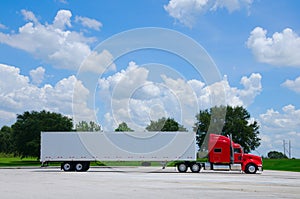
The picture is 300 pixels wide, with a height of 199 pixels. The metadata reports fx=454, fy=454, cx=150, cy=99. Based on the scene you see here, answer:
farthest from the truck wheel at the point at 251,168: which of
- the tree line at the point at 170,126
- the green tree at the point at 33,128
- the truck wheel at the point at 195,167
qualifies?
the green tree at the point at 33,128

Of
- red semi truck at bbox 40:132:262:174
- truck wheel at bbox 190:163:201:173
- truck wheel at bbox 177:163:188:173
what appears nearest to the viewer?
red semi truck at bbox 40:132:262:174

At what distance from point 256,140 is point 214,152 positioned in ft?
177

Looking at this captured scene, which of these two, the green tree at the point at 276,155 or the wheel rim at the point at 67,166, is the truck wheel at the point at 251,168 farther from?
the green tree at the point at 276,155

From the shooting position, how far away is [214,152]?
42.0 m

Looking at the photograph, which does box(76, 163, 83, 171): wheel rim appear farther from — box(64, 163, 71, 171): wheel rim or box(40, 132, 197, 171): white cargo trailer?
box(64, 163, 71, 171): wheel rim

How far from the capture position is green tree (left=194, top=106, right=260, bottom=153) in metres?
92.4

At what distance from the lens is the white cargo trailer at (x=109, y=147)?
43594mm

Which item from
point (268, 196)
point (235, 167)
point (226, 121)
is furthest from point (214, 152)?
point (226, 121)

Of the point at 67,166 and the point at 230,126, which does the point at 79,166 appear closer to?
the point at 67,166

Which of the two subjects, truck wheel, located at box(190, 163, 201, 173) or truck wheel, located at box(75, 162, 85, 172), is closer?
truck wheel, located at box(190, 163, 201, 173)

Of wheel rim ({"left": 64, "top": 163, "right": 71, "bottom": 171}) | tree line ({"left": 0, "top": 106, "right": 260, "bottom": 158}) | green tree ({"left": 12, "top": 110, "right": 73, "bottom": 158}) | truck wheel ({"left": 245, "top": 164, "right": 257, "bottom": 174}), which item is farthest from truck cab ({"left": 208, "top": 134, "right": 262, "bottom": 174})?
green tree ({"left": 12, "top": 110, "right": 73, "bottom": 158})

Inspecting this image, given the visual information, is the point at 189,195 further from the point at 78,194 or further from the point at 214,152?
the point at 214,152

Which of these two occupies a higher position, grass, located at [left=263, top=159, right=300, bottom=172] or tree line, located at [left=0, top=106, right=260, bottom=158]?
tree line, located at [left=0, top=106, right=260, bottom=158]

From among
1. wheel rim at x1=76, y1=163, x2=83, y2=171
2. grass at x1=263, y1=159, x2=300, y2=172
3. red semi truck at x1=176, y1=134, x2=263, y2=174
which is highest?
red semi truck at x1=176, y1=134, x2=263, y2=174
